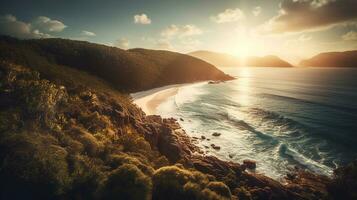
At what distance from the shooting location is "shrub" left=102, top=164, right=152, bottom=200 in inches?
427

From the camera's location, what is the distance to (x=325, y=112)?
4781 cm

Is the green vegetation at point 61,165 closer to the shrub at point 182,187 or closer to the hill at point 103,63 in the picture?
the shrub at point 182,187

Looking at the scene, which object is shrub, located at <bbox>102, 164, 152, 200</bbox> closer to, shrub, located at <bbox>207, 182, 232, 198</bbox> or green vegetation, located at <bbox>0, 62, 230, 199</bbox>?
green vegetation, located at <bbox>0, 62, 230, 199</bbox>

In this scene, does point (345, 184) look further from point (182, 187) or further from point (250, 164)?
point (182, 187)

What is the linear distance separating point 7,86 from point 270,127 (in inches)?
1715

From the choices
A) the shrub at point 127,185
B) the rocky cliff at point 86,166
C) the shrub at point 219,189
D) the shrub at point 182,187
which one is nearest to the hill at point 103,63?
the rocky cliff at point 86,166

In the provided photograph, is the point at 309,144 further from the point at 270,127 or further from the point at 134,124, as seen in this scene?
the point at 134,124

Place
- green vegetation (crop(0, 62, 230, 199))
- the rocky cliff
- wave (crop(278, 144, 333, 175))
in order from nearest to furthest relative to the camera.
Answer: green vegetation (crop(0, 62, 230, 199))
the rocky cliff
wave (crop(278, 144, 333, 175))

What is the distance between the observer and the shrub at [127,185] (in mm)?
10836

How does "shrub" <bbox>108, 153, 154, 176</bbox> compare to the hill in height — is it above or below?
below

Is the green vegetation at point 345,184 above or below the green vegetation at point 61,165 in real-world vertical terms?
below

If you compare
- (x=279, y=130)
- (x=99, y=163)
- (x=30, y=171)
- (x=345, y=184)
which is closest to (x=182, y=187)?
(x=99, y=163)

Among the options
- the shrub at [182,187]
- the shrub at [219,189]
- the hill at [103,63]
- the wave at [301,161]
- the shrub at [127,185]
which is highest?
the hill at [103,63]

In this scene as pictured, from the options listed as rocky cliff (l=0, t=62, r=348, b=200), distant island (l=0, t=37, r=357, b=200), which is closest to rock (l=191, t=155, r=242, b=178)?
rocky cliff (l=0, t=62, r=348, b=200)
